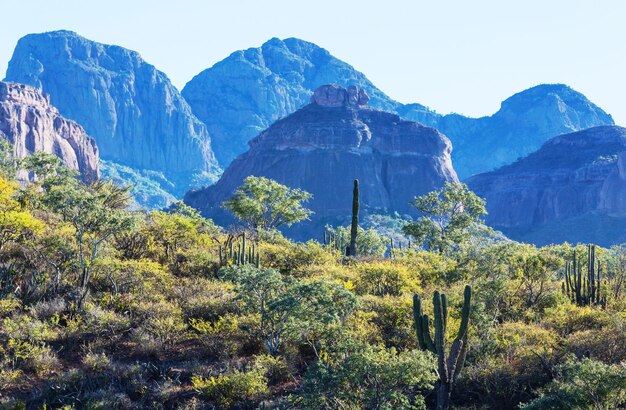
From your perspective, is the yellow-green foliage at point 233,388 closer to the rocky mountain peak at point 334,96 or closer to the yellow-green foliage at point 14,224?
the yellow-green foliage at point 14,224

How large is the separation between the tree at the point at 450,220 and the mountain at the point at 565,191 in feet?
255

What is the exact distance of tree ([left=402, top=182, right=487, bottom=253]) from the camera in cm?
3923

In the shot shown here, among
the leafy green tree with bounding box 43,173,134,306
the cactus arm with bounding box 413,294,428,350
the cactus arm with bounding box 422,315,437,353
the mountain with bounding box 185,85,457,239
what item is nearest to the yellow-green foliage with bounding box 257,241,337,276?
the leafy green tree with bounding box 43,173,134,306

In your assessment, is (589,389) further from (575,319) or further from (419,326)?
(575,319)

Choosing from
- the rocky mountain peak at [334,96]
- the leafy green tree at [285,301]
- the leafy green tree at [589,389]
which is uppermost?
the rocky mountain peak at [334,96]

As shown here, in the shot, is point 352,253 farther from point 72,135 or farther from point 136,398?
point 72,135

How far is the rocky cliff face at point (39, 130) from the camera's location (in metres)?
118

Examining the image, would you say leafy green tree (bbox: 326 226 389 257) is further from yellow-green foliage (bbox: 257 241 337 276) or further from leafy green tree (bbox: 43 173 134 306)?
leafy green tree (bbox: 43 173 134 306)

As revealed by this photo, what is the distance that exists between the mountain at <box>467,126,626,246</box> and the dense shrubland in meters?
97.6

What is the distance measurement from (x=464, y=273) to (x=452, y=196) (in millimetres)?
17250

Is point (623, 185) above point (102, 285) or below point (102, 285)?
above

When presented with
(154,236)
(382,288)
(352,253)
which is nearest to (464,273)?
(382,288)

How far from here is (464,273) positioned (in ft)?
84.1

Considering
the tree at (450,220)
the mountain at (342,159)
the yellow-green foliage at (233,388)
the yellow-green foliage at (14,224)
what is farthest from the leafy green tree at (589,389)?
the mountain at (342,159)
